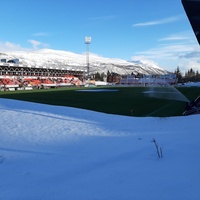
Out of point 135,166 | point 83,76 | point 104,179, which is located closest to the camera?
point 104,179

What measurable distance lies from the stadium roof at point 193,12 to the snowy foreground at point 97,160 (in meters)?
4.20

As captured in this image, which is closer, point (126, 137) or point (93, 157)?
point (93, 157)

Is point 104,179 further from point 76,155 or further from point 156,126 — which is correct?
point 156,126

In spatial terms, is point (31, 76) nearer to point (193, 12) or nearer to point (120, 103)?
point (120, 103)

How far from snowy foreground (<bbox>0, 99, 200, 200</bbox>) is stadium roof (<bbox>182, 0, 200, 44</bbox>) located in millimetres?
4201

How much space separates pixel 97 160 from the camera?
7.67 meters

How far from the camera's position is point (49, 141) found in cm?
1002

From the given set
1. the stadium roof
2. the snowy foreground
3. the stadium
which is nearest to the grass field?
the snowy foreground

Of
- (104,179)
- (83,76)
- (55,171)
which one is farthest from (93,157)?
(83,76)

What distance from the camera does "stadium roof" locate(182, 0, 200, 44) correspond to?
982cm

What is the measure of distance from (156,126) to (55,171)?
6.57 meters

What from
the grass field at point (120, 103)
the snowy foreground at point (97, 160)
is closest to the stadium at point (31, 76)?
the grass field at point (120, 103)

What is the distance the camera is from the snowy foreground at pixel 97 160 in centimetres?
549

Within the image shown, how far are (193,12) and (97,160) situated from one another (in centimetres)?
683
